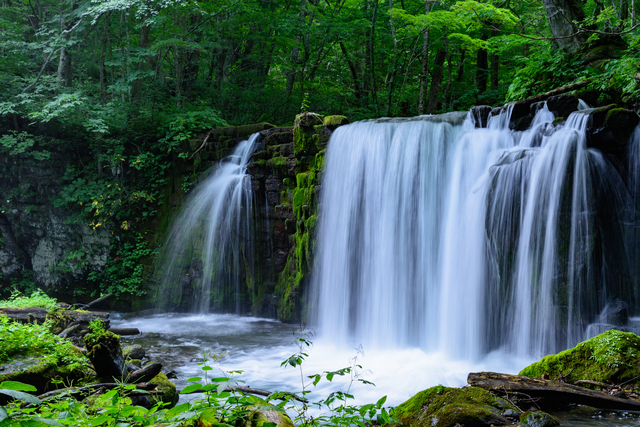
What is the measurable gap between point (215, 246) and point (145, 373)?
6729mm

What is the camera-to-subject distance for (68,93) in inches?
468

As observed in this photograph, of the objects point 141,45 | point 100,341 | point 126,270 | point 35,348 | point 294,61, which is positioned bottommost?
point 126,270

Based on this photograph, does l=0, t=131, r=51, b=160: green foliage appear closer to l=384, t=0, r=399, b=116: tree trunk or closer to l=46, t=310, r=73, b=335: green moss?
l=46, t=310, r=73, b=335: green moss

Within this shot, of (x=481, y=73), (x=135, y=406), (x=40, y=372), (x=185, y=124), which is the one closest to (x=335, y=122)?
(x=185, y=124)

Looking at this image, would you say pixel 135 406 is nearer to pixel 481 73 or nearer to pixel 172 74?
pixel 172 74

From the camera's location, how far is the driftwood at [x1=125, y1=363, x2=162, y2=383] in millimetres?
4376

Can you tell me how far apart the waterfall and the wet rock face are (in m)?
8.20

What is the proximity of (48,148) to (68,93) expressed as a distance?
238 centimetres

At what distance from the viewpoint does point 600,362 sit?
12.6ft

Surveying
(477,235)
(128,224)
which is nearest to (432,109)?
(477,235)

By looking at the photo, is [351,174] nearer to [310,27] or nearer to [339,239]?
[339,239]

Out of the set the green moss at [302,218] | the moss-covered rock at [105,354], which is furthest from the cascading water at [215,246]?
the moss-covered rock at [105,354]

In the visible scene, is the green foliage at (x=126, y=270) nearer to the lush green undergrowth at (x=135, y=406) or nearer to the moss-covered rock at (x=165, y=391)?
the lush green undergrowth at (x=135, y=406)

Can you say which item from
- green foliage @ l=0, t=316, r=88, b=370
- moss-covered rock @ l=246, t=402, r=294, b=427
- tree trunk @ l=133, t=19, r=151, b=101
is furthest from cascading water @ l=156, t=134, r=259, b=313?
moss-covered rock @ l=246, t=402, r=294, b=427
